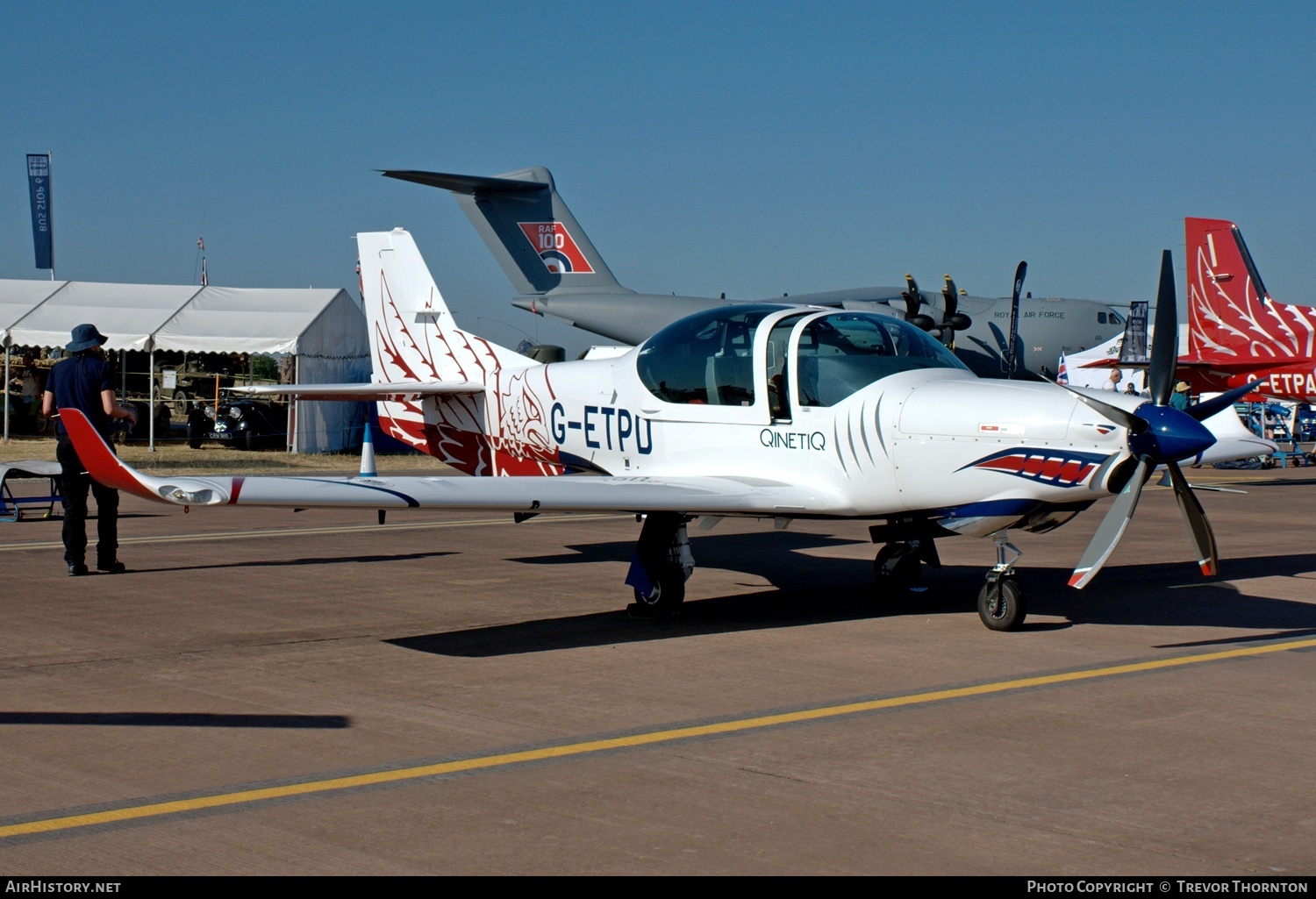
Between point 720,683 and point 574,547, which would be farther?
point 574,547

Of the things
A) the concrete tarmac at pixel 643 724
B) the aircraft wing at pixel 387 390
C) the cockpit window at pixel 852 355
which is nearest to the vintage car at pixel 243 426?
the aircraft wing at pixel 387 390

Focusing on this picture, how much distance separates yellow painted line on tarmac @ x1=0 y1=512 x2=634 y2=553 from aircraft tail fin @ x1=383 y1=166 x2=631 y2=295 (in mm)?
16581

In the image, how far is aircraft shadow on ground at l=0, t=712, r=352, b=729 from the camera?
6043mm

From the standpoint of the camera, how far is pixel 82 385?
11188 mm

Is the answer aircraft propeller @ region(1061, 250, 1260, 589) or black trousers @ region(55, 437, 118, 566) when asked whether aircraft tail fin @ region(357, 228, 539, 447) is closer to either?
black trousers @ region(55, 437, 118, 566)

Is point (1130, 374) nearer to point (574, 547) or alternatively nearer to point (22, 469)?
point (574, 547)

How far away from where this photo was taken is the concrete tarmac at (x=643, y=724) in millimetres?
4367

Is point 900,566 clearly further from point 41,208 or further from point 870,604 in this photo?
point 41,208

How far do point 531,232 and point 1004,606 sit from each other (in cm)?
2520

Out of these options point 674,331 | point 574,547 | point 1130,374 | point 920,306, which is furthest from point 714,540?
point 1130,374

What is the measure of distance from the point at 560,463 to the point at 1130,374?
86.0 feet

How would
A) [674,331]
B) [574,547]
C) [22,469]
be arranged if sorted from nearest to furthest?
[674,331] < [574,547] < [22,469]

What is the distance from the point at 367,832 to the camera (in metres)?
4.45

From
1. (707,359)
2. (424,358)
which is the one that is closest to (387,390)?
(424,358)
